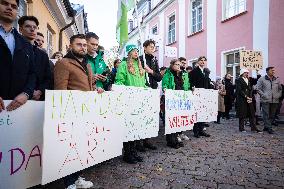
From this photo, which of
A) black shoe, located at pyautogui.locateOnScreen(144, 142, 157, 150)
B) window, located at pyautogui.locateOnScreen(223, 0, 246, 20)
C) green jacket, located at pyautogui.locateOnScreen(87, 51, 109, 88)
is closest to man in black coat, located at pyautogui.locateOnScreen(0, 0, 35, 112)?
green jacket, located at pyautogui.locateOnScreen(87, 51, 109, 88)

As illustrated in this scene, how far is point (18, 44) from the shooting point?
3.13 meters

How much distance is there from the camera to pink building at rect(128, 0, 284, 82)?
39.3 feet

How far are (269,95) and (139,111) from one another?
217 inches

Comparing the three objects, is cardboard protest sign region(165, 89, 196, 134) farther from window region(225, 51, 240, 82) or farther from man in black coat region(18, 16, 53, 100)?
window region(225, 51, 240, 82)

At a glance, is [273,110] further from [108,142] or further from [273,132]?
[108,142]

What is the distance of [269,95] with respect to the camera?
29.9 ft

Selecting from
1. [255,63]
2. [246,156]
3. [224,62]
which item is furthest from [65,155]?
[224,62]

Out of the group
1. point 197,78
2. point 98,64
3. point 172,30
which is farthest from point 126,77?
point 172,30

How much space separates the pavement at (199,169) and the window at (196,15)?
1254 cm

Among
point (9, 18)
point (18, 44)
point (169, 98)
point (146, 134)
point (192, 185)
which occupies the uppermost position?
point (9, 18)

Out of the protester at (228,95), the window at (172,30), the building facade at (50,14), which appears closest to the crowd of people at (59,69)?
the building facade at (50,14)

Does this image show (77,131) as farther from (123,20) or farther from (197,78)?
(197,78)

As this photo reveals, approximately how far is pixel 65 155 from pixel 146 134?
2.25 meters

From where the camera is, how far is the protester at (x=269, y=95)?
29.8 ft
